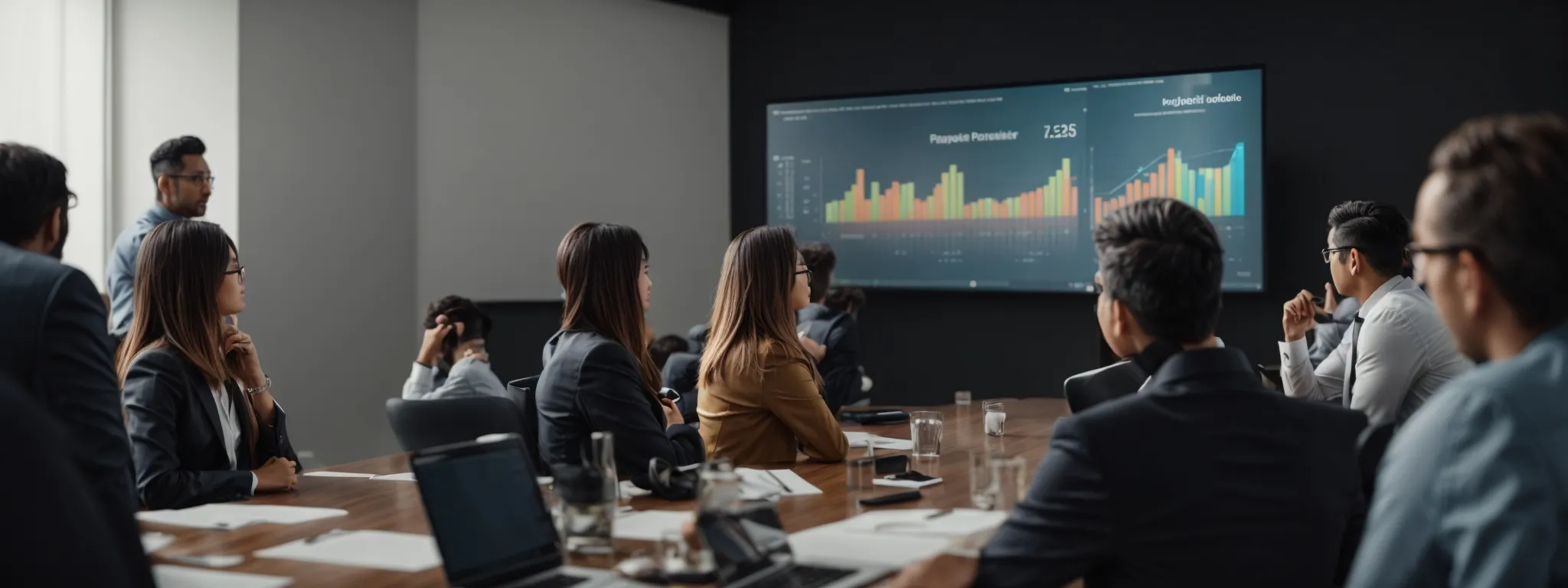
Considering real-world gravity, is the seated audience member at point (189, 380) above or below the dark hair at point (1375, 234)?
below

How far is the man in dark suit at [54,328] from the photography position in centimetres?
214

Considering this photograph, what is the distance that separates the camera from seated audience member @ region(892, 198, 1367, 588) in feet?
5.84

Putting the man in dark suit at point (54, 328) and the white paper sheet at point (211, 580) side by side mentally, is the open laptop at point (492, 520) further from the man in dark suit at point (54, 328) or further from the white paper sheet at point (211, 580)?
the man in dark suit at point (54, 328)

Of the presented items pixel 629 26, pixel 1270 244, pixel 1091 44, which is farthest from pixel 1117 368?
pixel 629 26

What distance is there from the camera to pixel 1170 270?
1919 mm

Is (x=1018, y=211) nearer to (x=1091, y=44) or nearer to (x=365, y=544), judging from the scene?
(x=1091, y=44)

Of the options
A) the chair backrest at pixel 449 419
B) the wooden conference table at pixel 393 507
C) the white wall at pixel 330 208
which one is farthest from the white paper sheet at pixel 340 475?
the white wall at pixel 330 208

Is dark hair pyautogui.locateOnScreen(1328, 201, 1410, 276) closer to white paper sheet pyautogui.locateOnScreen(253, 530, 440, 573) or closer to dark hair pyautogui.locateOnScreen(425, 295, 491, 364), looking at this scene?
white paper sheet pyautogui.locateOnScreen(253, 530, 440, 573)

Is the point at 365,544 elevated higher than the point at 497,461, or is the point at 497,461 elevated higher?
the point at 497,461

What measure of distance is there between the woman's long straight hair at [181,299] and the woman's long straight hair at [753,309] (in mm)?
1274

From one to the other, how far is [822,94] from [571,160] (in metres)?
1.51

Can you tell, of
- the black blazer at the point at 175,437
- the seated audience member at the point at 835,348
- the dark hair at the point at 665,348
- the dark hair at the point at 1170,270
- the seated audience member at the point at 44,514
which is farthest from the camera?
the dark hair at the point at 665,348

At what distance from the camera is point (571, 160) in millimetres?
7598

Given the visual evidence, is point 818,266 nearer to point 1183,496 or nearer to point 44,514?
point 1183,496
